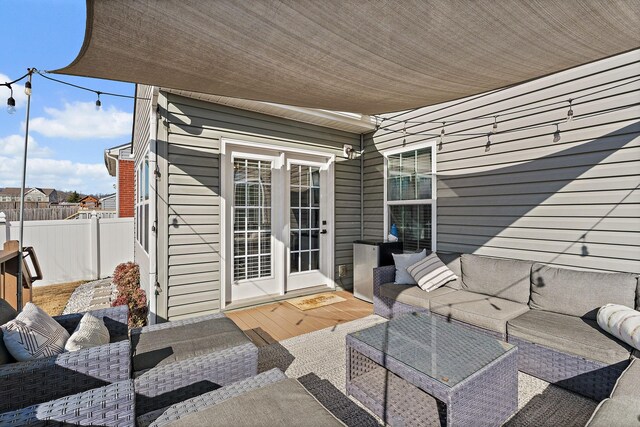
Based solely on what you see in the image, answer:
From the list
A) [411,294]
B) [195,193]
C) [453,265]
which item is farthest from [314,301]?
[195,193]

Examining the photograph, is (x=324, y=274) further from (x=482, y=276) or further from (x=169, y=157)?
(x=169, y=157)

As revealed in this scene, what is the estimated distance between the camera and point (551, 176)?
3.19 meters

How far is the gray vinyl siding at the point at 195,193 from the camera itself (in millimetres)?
3641

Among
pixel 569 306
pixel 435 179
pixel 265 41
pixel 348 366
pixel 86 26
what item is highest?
pixel 265 41

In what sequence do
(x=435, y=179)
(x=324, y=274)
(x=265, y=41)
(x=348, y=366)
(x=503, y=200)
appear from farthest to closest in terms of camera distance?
(x=324, y=274) < (x=435, y=179) < (x=503, y=200) < (x=348, y=366) < (x=265, y=41)

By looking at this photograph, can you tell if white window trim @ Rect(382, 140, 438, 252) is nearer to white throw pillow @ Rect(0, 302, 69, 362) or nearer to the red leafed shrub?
the red leafed shrub

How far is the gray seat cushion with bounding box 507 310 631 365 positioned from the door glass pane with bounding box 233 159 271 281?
10.1 feet

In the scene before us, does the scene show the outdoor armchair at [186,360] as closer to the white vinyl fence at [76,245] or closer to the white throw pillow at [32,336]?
the white throw pillow at [32,336]

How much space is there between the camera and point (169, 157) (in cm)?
361

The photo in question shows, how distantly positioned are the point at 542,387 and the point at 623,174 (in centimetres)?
202

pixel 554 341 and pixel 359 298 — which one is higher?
pixel 554 341

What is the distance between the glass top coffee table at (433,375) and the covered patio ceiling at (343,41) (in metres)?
1.92

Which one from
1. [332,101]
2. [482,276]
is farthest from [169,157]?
[482,276]

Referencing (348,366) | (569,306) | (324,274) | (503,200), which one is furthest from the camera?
(324,274)
